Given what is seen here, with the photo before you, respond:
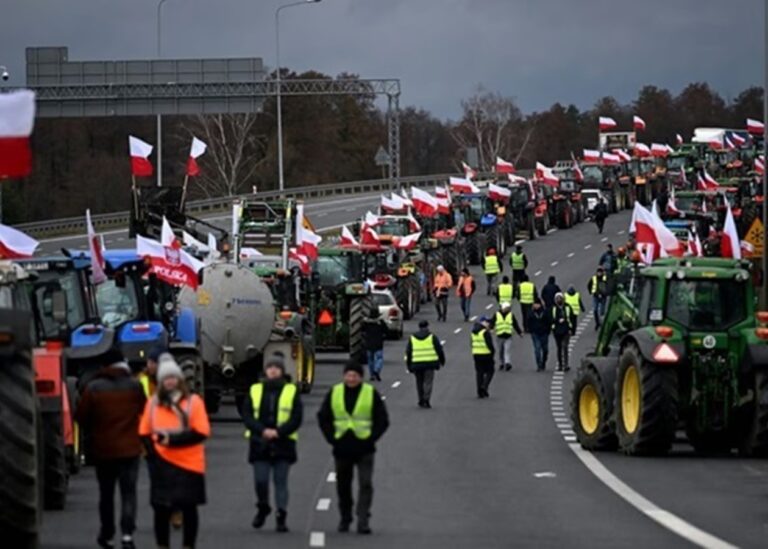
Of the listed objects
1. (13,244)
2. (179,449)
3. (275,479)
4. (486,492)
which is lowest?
(486,492)

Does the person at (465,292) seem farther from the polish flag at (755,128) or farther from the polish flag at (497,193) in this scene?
the polish flag at (755,128)

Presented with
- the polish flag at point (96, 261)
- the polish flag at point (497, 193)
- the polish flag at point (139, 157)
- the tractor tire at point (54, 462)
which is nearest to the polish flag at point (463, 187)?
the polish flag at point (497, 193)

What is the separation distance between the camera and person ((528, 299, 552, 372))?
46.3 m

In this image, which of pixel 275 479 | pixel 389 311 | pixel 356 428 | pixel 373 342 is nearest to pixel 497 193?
pixel 389 311

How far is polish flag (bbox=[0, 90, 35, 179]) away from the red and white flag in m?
14.4

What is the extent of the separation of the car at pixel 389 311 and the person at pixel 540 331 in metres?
7.21

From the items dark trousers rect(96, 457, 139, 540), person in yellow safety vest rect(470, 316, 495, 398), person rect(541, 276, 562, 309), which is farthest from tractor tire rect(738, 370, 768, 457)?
person rect(541, 276, 562, 309)

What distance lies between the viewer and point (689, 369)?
28828 mm

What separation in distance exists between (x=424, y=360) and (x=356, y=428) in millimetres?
16667

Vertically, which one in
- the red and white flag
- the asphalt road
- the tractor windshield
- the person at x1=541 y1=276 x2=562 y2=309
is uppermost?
the red and white flag

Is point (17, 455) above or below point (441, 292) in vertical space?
above

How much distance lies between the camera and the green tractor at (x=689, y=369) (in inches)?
1118

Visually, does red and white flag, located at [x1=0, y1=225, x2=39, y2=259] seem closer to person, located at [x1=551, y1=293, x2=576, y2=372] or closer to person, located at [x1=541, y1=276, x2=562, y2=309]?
person, located at [x1=551, y1=293, x2=576, y2=372]

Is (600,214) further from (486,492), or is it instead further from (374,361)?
(486,492)
